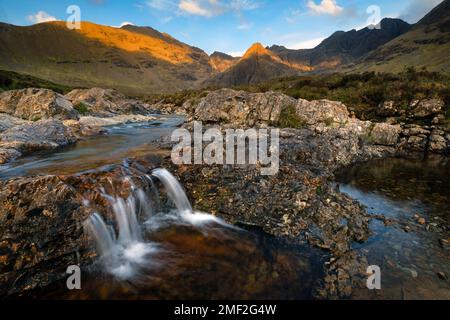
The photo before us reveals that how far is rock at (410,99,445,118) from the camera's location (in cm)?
2055

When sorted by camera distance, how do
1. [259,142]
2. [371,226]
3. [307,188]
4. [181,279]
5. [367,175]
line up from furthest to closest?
[367,175] → [259,142] → [307,188] → [371,226] → [181,279]

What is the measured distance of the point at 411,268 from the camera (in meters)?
6.48

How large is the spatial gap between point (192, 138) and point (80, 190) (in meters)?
6.69

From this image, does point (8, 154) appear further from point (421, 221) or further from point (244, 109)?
point (421, 221)

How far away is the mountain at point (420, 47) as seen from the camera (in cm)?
10094

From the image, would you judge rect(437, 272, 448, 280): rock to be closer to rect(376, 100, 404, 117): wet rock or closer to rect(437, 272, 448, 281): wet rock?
rect(437, 272, 448, 281): wet rock

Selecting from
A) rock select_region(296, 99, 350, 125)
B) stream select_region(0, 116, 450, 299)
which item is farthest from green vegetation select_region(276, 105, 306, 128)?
stream select_region(0, 116, 450, 299)

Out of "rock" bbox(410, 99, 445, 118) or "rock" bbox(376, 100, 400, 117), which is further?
"rock" bbox(376, 100, 400, 117)

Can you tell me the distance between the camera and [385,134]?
20.4 meters

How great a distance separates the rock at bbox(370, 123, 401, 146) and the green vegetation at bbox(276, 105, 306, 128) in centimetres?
605

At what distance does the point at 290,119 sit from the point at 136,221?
1524cm

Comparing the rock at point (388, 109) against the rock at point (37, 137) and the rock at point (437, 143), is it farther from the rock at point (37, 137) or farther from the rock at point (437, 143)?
the rock at point (37, 137)
